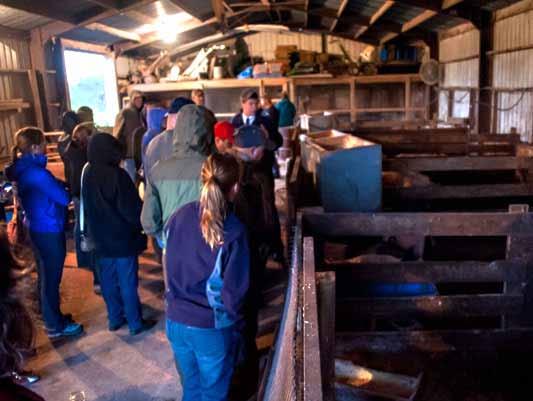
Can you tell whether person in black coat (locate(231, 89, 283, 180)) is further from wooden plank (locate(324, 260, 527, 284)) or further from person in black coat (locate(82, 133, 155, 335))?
wooden plank (locate(324, 260, 527, 284))

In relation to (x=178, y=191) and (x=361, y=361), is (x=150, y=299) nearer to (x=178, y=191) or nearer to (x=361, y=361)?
(x=178, y=191)

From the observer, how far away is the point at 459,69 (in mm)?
13430

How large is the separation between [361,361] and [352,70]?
13.4 metres

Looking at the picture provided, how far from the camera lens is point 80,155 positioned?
5.13 metres

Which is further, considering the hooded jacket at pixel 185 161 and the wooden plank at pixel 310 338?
the hooded jacket at pixel 185 161

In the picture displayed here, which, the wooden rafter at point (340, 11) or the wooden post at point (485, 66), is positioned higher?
the wooden rafter at point (340, 11)

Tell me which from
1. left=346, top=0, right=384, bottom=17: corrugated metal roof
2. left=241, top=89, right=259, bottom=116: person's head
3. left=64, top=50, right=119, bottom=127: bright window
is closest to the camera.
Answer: left=241, top=89, right=259, bottom=116: person's head

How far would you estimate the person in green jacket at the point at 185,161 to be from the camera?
318 cm

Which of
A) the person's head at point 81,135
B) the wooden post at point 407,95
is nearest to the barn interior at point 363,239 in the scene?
the person's head at point 81,135

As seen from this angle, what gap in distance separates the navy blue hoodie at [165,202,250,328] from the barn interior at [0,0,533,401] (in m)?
0.28

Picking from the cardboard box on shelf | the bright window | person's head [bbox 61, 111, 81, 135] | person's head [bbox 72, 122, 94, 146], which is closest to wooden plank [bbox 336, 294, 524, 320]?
person's head [bbox 72, 122, 94, 146]

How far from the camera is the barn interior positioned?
2.87 metres

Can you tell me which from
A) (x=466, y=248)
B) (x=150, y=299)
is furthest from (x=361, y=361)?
(x=150, y=299)

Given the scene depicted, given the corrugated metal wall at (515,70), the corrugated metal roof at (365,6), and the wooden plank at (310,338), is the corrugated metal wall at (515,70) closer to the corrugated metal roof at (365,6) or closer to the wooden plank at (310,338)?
the corrugated metal roof at (365,6)
